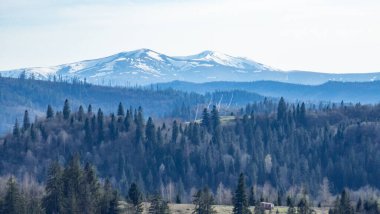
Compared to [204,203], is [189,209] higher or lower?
lower

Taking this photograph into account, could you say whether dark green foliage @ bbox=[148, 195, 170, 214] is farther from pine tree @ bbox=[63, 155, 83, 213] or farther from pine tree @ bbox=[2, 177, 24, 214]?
pine tree @ bbox=[2, 177, 24, 214]

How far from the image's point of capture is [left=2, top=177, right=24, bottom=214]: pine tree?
142250 mm

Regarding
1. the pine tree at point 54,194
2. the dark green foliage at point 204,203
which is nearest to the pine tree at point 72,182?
the pine tree at point 54,194

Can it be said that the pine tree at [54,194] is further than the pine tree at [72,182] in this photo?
Yes

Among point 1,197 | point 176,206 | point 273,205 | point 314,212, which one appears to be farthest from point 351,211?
point 1,197

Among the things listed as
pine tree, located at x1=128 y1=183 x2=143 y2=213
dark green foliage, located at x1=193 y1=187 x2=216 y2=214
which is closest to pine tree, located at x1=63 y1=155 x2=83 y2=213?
pine tree, located at x1=128 y1=183 x2=143 y2=213

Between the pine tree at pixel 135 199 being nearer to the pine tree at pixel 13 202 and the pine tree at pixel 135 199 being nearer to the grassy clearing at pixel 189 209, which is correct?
the grassy clearing at pixel 189 209

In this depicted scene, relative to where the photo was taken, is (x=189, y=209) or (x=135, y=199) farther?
(x=189, y=209)

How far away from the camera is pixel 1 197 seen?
488 feet

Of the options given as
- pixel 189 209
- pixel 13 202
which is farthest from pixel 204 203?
pixel 13 202

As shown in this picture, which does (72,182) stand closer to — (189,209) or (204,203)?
(189,209)

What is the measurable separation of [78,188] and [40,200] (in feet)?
23.7

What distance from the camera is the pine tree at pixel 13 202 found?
14225 cm

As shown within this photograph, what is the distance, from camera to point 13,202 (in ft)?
469
